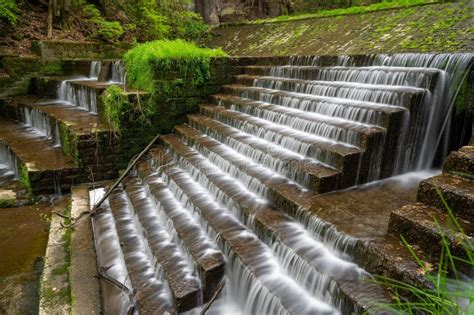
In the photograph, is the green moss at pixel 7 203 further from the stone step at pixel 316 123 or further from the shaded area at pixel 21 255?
the stone step at pixel 316 123

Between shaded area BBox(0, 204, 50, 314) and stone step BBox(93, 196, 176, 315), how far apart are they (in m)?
0.72

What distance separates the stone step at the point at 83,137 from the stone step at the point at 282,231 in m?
1.56

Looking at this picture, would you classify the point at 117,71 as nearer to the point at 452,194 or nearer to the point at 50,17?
the point at 50,17

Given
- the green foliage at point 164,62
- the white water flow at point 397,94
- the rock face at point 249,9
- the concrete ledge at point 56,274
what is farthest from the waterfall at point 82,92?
the rock face at point 249,9

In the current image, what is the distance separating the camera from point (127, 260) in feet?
12.8

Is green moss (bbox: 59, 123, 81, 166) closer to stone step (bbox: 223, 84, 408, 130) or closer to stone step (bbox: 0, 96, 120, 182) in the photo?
stone step (bbox: 0, 96, 120, 182)

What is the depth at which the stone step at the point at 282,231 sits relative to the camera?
2.47 meters

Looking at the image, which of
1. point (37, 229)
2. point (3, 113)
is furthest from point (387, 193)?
point (3, 113)

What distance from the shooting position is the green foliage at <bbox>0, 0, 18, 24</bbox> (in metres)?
10.1

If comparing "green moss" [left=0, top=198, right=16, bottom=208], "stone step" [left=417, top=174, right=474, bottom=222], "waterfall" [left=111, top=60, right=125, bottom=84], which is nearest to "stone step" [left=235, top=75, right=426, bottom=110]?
"stone step" [left=417, top=174, right=474, bottom=222]

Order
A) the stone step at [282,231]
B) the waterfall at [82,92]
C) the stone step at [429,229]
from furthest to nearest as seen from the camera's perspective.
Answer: the waterfall at [82,92], the stone step at [282,231], the stone step at [429,229]

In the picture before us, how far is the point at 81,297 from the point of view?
3.34 m

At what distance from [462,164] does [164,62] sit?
18.4 feet

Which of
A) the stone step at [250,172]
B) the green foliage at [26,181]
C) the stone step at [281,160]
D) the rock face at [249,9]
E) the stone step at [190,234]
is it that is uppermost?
the rock face at [249,9]
